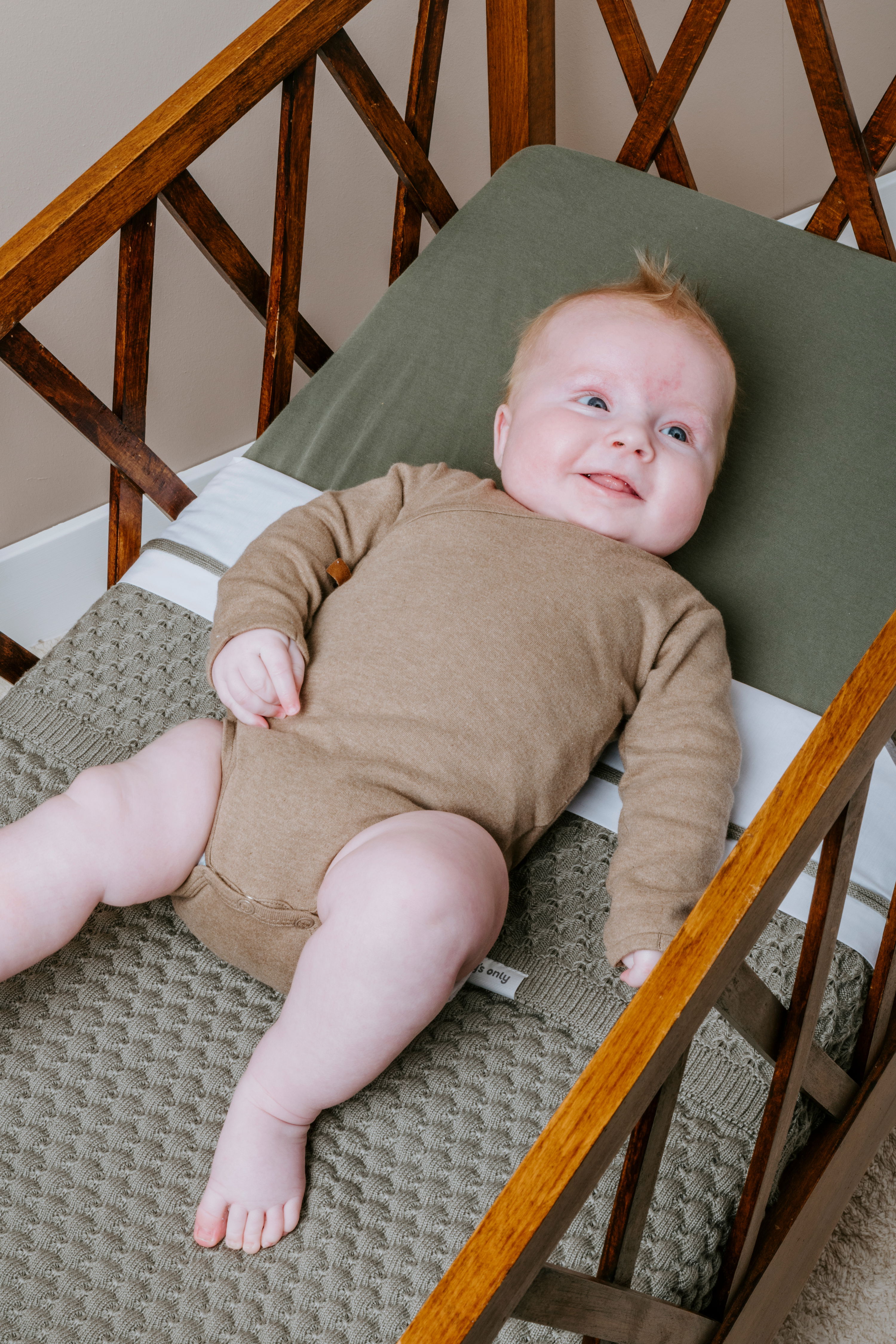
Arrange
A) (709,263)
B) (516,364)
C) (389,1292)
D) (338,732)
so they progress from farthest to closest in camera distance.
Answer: (709,263) → (516,364) → (338,732) → (389,1292)

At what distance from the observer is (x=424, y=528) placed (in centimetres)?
95

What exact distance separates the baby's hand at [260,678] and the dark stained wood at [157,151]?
0.30 m

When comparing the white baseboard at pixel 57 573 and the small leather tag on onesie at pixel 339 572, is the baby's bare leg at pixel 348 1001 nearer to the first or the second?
the small leather tag on onesie at pixel 339 572

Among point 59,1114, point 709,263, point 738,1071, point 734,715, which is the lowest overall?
point 59,1114

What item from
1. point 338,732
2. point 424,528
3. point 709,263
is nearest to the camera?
point 338,732

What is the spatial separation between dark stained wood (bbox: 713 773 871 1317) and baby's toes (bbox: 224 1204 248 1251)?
305 millimetres

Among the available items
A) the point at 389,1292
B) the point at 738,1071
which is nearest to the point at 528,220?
the point at 738,1071

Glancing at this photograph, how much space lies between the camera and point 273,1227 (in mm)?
717

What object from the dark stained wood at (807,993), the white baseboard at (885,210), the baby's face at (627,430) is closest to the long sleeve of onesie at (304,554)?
the baby's face at (627,430)

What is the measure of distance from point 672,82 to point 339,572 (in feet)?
2.55

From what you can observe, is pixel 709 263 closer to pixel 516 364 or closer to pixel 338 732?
pixel 516 364

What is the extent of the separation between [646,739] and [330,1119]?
353 mm

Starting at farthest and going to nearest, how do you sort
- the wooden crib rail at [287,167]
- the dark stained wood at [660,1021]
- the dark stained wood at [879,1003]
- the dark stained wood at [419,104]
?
the dark stained wood at [419,104] → the wooden crib rail at [287,167] → the dark stained wood at [879,1003] → the dark stained wood at [660,1021]

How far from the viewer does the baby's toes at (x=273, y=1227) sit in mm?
716
